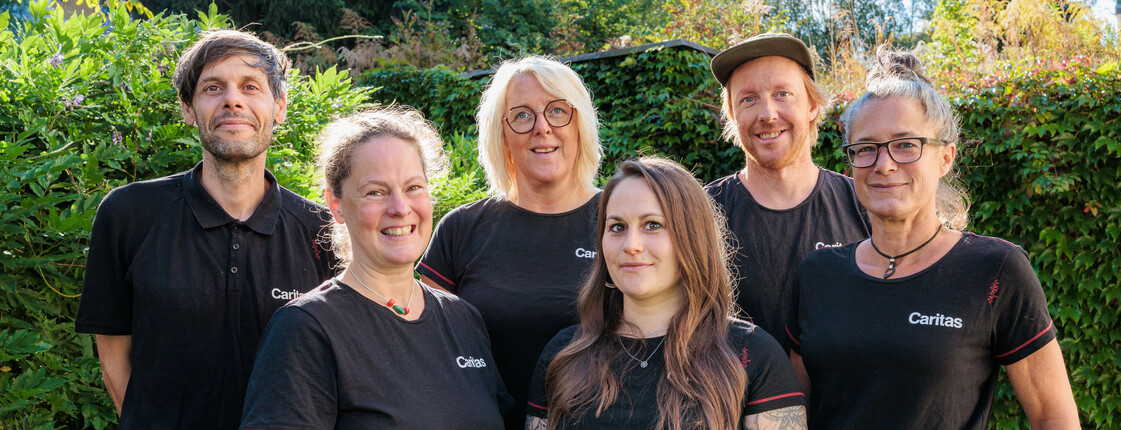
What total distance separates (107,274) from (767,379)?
210cm

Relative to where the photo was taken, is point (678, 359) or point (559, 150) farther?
point (559, 150)

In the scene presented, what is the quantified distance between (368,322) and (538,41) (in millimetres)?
13949

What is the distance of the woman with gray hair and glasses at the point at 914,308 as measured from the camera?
236cm

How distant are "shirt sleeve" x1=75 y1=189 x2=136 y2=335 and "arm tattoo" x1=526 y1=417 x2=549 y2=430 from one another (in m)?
1.39

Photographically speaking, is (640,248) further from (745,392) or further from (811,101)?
(811,101)

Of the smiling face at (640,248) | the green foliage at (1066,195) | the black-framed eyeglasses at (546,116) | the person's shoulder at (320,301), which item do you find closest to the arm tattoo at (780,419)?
the smiling face at (640,248)

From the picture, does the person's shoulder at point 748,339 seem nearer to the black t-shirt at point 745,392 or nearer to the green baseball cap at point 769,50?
the black t-shirt at point 745,392

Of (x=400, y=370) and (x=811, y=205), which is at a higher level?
(x=811, y=205)

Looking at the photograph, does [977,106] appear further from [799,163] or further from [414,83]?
[414,83]

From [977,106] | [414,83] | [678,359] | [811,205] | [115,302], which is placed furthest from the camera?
[414,83]

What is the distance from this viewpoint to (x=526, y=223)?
3113 millimetres

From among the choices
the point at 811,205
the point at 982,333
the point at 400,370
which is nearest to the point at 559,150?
the point at 811,205

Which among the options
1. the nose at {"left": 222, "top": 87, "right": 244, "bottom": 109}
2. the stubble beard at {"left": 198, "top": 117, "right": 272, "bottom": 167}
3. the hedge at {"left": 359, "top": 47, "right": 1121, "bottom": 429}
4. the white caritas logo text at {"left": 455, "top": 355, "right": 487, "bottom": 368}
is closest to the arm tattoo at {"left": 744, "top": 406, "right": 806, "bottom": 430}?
the white caritas logo text at {"left": 455, "top": 355, "right": 487, "bottom": 368}

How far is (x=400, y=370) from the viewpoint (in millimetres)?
2262
